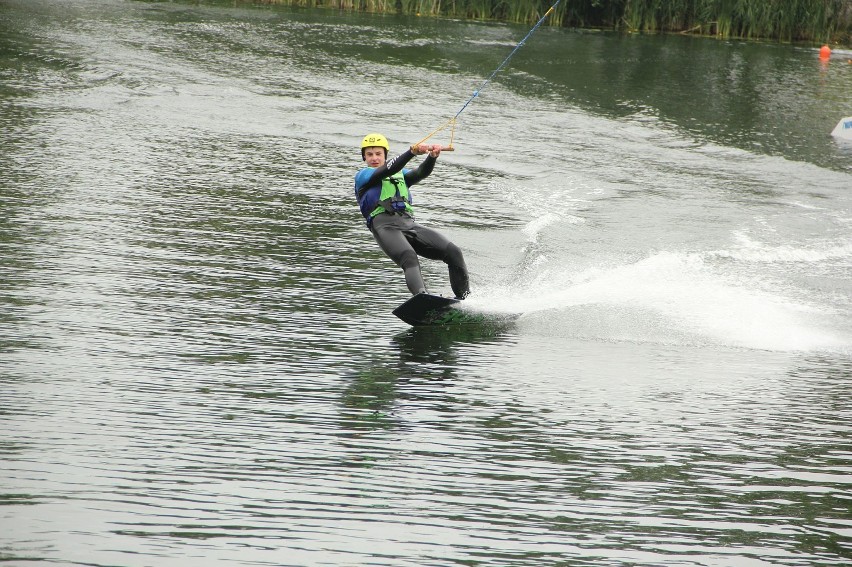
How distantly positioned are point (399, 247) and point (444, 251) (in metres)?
0.36

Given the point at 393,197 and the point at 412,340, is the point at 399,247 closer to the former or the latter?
the point at 393,197

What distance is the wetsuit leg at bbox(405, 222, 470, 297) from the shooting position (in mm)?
7766

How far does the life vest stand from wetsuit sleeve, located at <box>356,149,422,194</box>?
12 centimetres

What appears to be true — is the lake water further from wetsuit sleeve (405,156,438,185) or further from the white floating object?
wetsuit sleeve (405,156,438,185)

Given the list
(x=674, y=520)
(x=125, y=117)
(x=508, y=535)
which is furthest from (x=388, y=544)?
(x=125, y=117)

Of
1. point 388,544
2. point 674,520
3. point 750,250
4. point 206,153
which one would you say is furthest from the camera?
point 206,153

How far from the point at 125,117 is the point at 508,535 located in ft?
37.4

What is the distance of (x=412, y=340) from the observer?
700cm

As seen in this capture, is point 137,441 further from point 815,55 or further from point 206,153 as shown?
point 815,55

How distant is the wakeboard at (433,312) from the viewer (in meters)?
7.12

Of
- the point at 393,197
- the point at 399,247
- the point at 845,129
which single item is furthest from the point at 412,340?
the point at 845,129

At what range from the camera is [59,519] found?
13.8 feet

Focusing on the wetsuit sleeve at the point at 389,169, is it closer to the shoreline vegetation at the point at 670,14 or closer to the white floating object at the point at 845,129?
the white floating object at the point at 845,129

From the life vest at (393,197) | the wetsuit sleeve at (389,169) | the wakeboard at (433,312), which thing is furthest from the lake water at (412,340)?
the wetsuit sleeve at (389,169)
